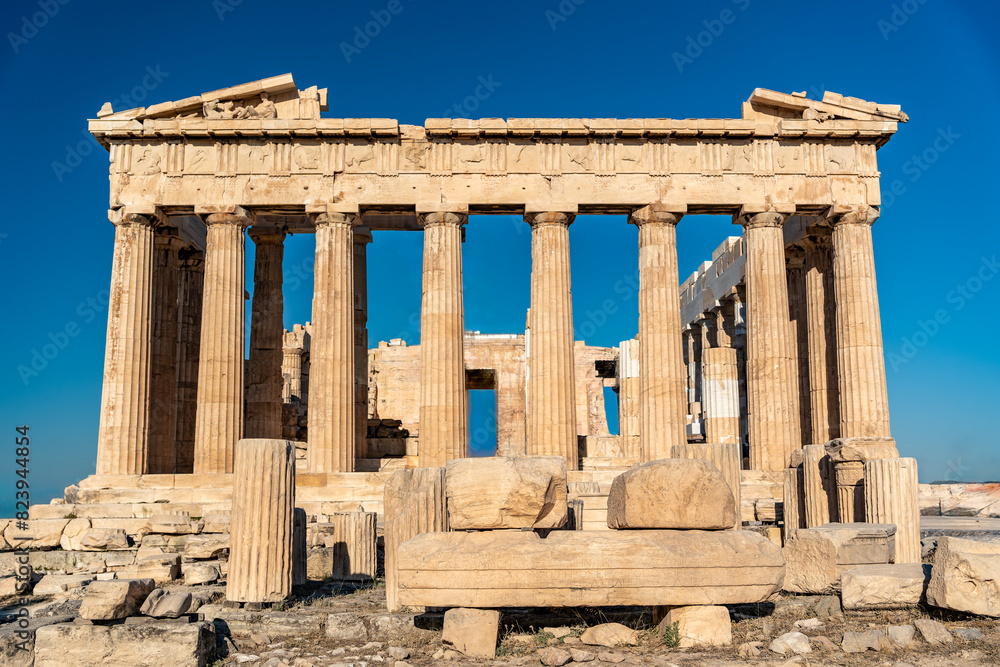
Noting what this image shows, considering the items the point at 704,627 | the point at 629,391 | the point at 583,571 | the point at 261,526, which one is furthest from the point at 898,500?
the point at 629,391

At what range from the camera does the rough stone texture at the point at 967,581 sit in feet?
29.9

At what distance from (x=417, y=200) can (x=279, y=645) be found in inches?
597

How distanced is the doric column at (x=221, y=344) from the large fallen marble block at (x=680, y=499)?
1491cm

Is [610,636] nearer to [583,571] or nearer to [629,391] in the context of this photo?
[583,571]

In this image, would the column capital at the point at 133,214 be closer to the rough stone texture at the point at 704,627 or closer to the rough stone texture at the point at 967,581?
the rough stone texture at the point at 704,627

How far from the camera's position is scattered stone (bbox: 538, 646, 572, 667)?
8055mm

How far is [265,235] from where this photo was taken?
25.7 m

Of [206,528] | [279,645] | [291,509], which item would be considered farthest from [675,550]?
[206,528]

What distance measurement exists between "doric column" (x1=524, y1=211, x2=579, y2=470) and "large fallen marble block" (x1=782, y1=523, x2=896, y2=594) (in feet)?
35.3

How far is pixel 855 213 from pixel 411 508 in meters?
16.5

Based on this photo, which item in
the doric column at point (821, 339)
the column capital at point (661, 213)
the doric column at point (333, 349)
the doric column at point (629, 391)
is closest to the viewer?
the doric column at point (333, 349)

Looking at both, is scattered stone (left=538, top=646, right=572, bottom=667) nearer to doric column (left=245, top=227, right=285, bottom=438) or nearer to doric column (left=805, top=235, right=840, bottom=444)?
doric column (left=245, top=227, right=285, bottom=438)

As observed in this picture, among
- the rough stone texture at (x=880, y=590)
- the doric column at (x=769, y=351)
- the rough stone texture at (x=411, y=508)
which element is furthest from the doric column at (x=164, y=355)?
the rough stone texture at (x=880, y=590)

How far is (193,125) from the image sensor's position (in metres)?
22.6
